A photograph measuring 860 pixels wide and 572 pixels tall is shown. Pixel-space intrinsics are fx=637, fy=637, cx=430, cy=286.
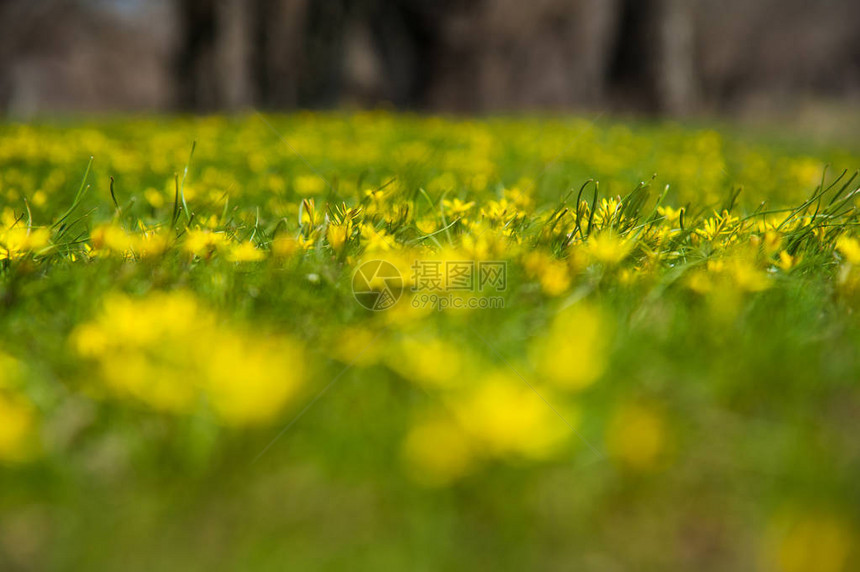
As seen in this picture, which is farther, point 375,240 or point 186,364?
point 375,240

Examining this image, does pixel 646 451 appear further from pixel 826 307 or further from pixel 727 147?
pixel 727 147

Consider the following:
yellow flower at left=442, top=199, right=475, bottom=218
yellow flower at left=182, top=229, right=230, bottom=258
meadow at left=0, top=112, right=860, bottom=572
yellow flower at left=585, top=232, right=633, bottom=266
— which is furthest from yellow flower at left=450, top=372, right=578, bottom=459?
yellow flower at left=442, top=199, right=475, bottom=218

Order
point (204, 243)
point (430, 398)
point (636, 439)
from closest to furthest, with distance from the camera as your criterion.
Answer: point (636, 439)
point (430, 398)
point (204, 243)

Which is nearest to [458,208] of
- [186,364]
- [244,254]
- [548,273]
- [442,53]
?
[548,273]

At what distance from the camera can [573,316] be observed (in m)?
1.21

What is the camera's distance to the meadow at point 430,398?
2.47 feet

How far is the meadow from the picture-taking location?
0.75 meters

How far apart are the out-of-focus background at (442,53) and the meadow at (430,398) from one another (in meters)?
6.01

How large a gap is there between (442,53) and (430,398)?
887 cm

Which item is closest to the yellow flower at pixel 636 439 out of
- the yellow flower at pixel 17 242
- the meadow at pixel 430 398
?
the meadow at pixel 430 398

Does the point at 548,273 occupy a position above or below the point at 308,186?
above

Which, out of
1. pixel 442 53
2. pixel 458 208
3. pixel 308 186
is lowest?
pixel 442 53

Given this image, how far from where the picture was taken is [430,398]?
967 millimetres

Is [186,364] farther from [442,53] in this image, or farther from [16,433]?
[442,53]
